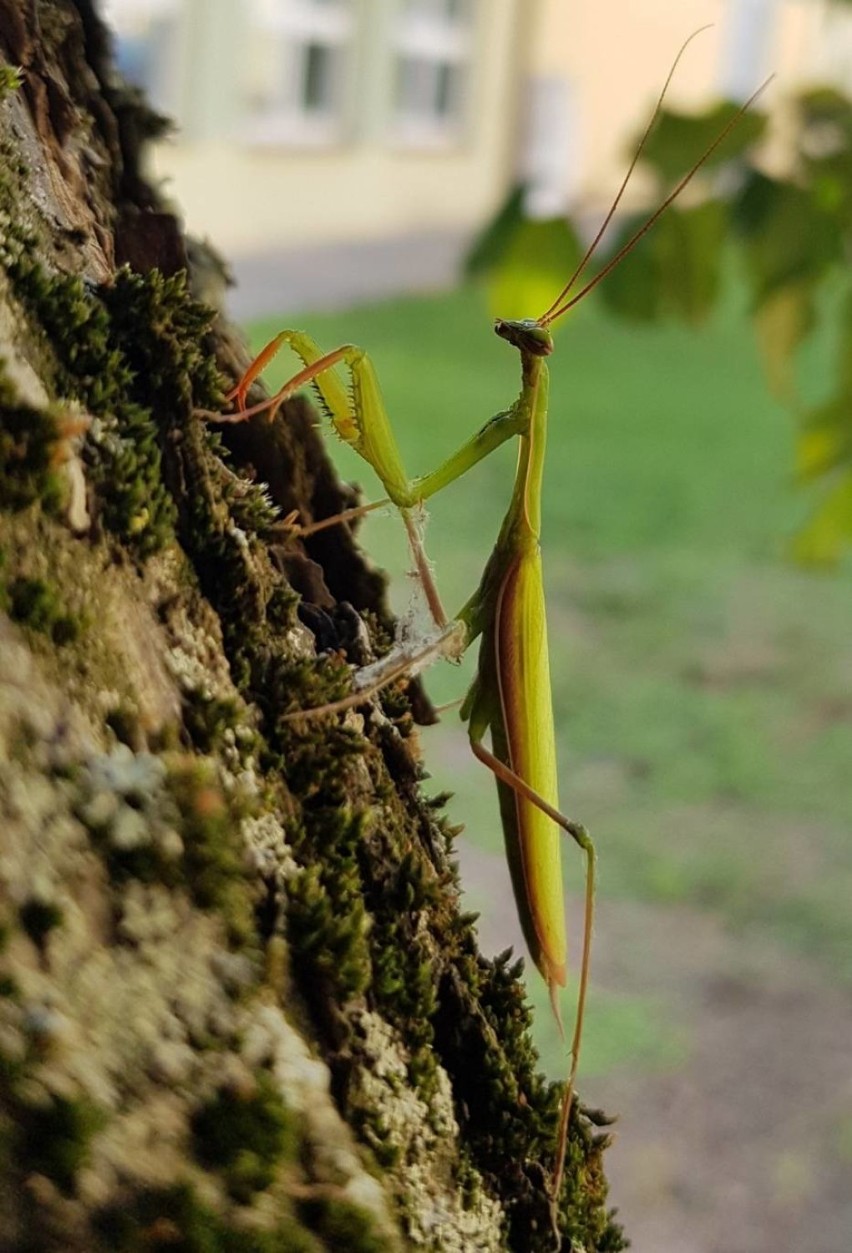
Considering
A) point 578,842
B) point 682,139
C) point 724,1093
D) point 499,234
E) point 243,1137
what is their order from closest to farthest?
point 243,1137
point 578,842
point 682,139
point 499,234
point 724,1093

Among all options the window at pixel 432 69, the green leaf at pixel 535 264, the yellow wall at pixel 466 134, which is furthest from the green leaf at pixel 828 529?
the window at pixel 432 69

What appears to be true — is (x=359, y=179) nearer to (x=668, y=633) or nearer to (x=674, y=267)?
A: (x=668, y=633)

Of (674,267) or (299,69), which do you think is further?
(299,69)

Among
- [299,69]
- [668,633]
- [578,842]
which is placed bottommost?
[578,842]

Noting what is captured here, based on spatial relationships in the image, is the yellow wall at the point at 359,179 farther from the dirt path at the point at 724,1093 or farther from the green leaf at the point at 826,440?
the green leaf at the point at 826,440

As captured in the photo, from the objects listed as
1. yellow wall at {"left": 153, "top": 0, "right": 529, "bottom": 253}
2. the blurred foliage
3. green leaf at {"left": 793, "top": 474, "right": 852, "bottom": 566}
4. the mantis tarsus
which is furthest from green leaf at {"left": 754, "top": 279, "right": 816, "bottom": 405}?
yellow wall at {"left": 153, "top": 0, "right": 529, "bottom": 253}

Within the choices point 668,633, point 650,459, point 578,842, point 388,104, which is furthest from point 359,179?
point 578,842

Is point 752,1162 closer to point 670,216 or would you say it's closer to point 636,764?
point 636,764

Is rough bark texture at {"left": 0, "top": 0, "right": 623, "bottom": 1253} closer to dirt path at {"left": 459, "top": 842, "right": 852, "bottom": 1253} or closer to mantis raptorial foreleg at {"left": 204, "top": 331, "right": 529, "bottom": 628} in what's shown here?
mantis raptorial foreleg at {"left": 204, "top": 331, "right": 529, "bottom": 628}
